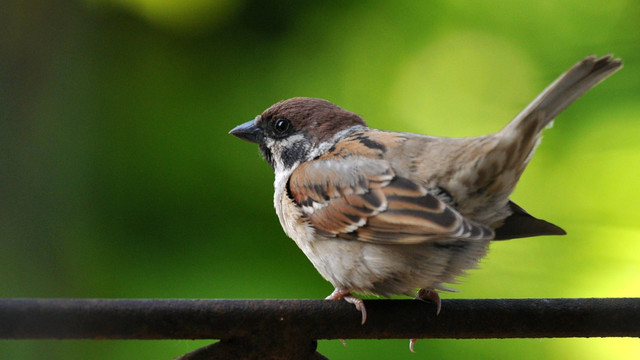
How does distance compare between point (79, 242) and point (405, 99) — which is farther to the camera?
point (405, 99)

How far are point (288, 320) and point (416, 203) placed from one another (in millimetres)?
537

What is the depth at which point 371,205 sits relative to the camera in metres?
1.64

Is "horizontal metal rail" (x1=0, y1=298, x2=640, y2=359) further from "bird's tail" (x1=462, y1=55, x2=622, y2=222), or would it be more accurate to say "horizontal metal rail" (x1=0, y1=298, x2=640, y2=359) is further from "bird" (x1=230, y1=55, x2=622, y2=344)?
"bird's tail" (x1=462, y1=55, x2=622, y2=222)

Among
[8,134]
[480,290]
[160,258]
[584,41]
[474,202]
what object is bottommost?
[480,290]

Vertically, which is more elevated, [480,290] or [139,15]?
[139,15]

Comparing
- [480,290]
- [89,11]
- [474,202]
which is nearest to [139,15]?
[89,11]

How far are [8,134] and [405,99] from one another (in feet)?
3.15

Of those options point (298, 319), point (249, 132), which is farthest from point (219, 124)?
point (298, 319)

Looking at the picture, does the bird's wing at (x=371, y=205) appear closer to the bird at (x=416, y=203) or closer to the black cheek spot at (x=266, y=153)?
the bird at (x=416, y=203)

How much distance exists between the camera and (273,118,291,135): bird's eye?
2.08m

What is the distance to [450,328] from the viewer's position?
3.88ft

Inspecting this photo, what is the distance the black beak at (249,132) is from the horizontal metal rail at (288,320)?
2.47ft

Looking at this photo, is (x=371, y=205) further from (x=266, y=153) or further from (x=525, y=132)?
(x=266, y=153)

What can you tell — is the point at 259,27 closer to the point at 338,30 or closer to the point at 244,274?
the point at 338,30
